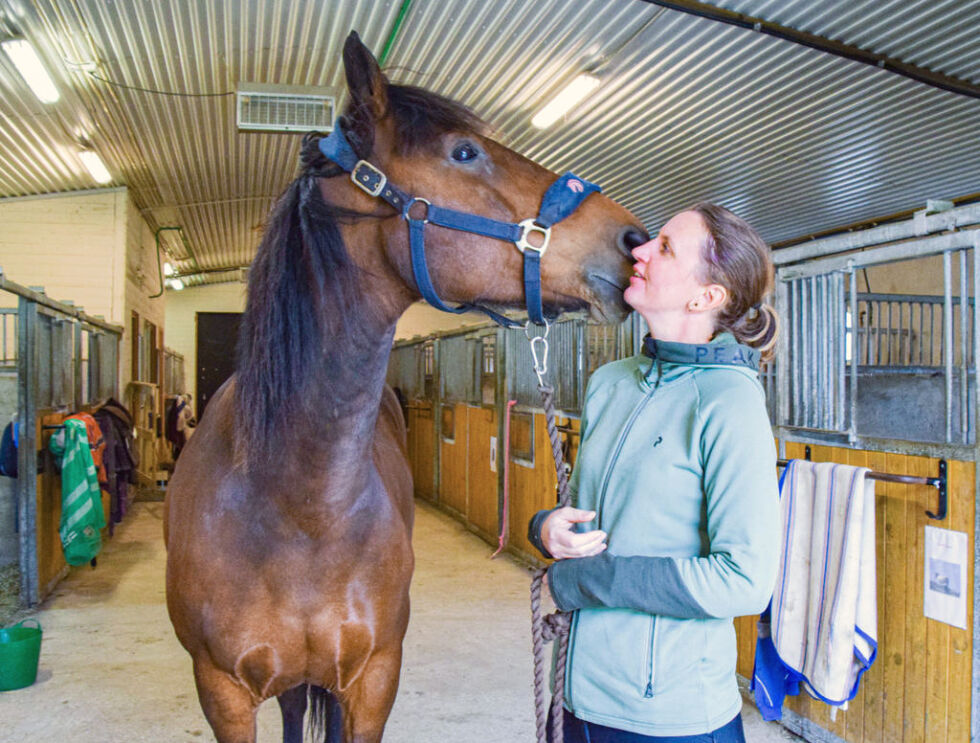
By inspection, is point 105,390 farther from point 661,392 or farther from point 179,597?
point 661,392

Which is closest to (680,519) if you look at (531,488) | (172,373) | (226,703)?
(226,703)

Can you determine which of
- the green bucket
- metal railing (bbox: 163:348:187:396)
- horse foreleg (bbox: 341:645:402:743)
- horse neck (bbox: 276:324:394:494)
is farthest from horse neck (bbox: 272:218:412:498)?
metal railing (bbox: 163:348:187:396)

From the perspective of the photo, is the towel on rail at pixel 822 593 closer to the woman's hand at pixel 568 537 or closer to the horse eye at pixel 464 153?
the woman's hand at pixel 568 537

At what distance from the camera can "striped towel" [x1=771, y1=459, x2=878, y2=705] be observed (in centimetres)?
211

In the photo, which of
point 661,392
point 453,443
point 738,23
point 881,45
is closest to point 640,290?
point 661,392

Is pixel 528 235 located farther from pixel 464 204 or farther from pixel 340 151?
pixel 340 151

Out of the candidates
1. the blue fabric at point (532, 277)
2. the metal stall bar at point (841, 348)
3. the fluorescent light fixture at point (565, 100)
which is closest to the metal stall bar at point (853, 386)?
the metal stall bar at point (841, 348)

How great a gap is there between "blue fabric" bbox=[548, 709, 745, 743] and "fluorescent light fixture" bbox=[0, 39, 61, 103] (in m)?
4.86

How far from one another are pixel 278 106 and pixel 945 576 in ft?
15.3

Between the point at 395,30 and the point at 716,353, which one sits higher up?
the point at 395,30

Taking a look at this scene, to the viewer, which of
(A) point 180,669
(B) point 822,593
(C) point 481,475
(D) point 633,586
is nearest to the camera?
(D) point 633,586

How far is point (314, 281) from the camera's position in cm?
131

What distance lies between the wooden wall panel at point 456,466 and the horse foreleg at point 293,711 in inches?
165

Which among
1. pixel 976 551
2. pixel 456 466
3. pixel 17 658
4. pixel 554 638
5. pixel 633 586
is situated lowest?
pixel 17 658
